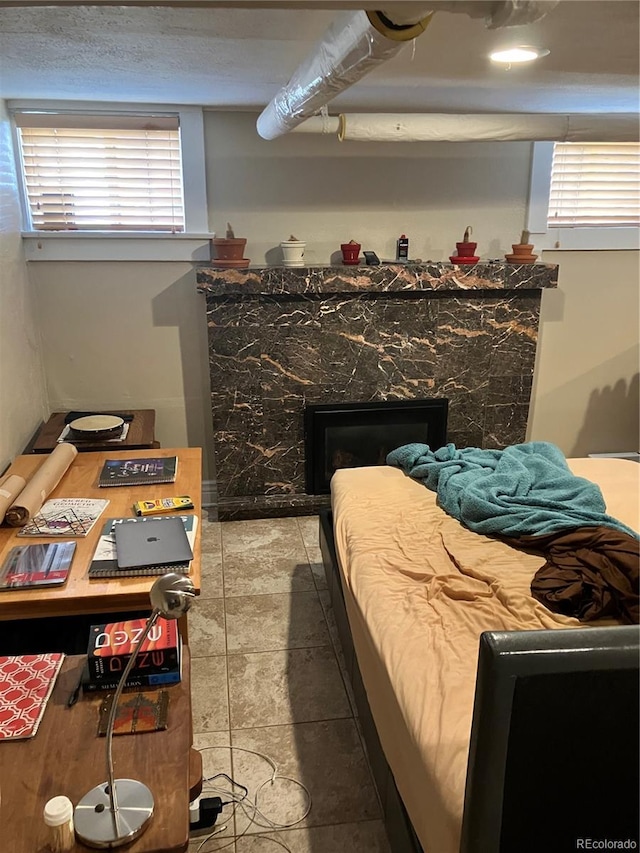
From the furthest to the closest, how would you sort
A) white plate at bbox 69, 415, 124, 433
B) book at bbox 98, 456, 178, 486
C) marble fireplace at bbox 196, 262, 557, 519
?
marble fireplace at bbox 196, 262, 557, 519 < white plate at bbox 69, 415, 124, 433 < book at bbox 98, 456, 178, 486

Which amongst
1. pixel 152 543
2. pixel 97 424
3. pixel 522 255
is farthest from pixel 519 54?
pixel 97 424

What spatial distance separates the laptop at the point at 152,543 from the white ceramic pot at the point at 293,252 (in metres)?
1.91

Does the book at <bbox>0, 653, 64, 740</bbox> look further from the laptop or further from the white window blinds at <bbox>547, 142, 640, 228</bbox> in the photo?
the white window blinds at <bbox>547, 142, 640, 228</bbox>

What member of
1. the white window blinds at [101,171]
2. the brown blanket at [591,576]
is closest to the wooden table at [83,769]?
the brown blanket at [591,576]

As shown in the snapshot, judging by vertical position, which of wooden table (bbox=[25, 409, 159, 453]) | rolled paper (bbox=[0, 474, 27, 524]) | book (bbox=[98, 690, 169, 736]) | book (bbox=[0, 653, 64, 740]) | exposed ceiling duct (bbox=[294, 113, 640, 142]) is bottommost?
book (bbox=[98, 690, 169, 736])

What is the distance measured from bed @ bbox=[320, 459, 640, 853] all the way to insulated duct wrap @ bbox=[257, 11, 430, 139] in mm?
1308

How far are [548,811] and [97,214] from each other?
11.6 ft

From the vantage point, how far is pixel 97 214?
3682 millimetres

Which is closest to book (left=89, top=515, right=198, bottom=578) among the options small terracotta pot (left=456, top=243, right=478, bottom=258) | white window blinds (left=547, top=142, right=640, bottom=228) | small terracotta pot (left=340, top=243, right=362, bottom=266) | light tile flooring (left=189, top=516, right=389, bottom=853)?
light tile flooring (left=189, top=516, right=389, bottom=853)

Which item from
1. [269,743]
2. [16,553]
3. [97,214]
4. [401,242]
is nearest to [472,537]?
[269,743]

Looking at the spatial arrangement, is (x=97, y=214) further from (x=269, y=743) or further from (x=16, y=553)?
(x=269, y=743)

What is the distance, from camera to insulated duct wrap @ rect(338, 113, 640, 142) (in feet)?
10.5

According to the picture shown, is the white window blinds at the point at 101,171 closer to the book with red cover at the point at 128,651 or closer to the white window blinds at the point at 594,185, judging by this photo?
the white window blinds at the point at 594,185

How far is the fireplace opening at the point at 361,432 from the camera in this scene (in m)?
3.85
